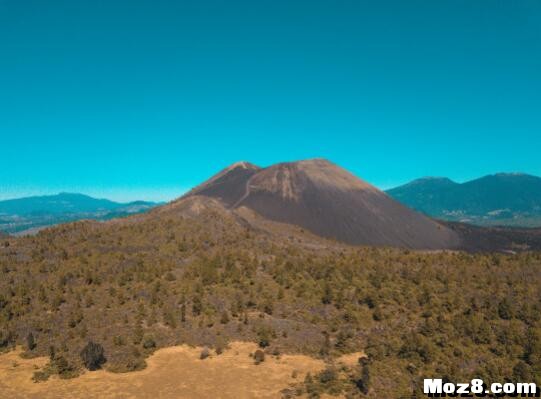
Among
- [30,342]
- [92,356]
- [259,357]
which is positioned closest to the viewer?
[92,356]

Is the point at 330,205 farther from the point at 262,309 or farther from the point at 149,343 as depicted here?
the point at 149,343

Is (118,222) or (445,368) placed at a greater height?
(118,222)

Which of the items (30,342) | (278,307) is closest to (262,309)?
(278,307)

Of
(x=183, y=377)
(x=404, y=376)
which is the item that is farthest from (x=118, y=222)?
(x=404, y=376)

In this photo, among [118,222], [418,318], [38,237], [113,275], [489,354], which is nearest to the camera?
[489,354]

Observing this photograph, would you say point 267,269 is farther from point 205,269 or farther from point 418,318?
point 418,318

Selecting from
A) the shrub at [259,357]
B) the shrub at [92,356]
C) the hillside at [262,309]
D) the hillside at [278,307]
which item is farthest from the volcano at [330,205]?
the shrub at [92,356]
